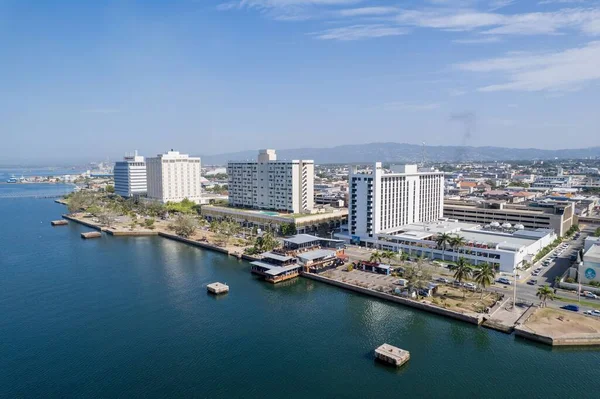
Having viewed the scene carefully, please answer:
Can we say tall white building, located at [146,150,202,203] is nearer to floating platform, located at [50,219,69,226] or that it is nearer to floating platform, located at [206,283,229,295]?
floating platform, located at [50,219,69,226]

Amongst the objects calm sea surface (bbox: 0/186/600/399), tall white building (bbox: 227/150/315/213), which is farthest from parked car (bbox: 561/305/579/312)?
tall white building (bbox: 227/150/315/213)

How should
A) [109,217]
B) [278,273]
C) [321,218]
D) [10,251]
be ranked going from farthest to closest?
1. [109,217]
2. [321,218]
3. [10,251]
4. [278,273]

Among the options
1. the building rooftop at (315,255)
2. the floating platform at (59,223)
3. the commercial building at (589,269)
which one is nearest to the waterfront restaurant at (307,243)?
the building rooftop at (315,255)

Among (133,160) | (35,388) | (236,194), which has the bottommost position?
(35,388)

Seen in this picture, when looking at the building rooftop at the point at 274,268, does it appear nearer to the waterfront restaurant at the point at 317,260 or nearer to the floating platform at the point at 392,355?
the waterfront restaurant at the point at 317,260

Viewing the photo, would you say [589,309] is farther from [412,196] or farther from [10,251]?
[10,251]

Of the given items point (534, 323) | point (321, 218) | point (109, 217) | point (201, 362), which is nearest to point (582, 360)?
point (534, 323)

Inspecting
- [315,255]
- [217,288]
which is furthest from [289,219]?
[217,288]
